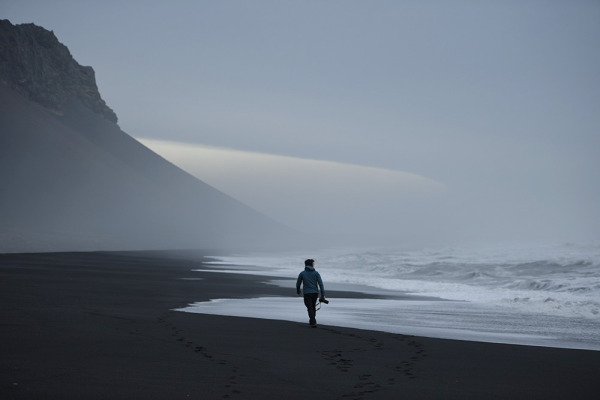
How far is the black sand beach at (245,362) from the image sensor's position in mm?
8922

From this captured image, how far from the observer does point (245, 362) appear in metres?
10.9

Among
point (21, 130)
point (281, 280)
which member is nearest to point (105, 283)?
point (281, 280)

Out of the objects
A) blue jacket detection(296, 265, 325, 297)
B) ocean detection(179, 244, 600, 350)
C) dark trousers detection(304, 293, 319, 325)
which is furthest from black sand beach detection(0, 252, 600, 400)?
ocean detection(179, 244, 600, 350)

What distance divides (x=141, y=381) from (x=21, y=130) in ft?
650

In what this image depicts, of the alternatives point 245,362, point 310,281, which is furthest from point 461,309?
point 245,362

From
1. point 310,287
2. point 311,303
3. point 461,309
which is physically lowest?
point 461,309

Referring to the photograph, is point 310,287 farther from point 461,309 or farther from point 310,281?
point 461,309

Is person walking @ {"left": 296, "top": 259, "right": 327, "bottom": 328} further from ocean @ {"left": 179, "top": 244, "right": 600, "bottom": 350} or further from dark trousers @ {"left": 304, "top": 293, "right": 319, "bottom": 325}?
ocean @ {"left": 179, "top": 244, "right": 600, "bottom": 350}

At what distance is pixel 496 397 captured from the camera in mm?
9086

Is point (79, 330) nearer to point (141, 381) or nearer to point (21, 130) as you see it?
point (141, 381)

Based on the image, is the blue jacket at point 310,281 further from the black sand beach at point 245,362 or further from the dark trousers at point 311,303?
the black sand beach at point 245,362

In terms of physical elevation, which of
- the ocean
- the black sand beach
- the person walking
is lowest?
the black sand beach

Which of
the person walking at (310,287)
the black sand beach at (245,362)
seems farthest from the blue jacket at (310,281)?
the black sand beach at (245,362)

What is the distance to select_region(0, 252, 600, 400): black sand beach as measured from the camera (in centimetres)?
892
